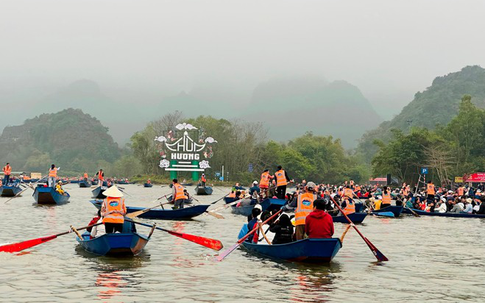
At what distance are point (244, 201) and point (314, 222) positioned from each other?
66.2 feet

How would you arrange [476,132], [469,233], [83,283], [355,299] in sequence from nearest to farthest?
[355,299] → [83,283] → [469,233] → [476,132]

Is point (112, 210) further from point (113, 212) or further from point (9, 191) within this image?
point (9, 191)

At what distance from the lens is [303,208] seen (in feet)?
54.0

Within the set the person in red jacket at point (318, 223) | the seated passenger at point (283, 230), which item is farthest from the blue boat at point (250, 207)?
the person in red jacket at point (318, 223)

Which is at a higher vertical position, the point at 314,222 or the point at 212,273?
the point at 314,222

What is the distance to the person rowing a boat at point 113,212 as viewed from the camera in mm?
16248

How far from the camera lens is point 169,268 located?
15320mm

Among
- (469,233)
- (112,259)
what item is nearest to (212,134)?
(469,233)

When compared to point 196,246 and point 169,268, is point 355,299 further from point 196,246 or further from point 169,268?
point 196,246

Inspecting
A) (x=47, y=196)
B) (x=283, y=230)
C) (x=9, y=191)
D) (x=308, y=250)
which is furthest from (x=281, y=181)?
(x=9, y=191)

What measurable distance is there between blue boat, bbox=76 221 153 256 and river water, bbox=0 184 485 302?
0.75 feet

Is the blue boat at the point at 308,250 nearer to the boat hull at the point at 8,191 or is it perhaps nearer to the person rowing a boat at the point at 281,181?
the person rowing a boat at the point at 281,181

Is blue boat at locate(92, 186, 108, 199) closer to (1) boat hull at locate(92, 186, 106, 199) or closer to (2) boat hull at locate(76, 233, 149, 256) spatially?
(1) boat hull at locate(92, 186, 106, 199)

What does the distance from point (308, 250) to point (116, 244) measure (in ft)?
16.1
